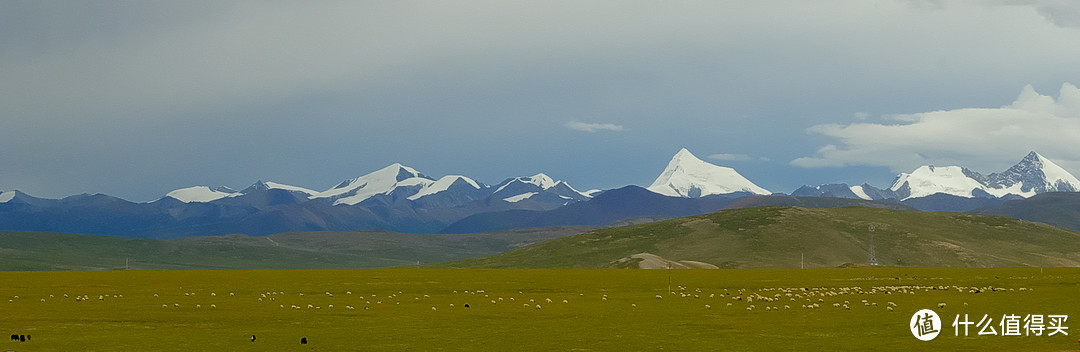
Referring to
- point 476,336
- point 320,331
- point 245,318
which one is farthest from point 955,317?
point 245,318

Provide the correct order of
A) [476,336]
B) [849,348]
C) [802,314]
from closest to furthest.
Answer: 1. [849,348]
2. [476,336]
3. [802,314]

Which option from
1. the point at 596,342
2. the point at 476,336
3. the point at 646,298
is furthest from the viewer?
the point at 646,298

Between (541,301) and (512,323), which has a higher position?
(541,301)

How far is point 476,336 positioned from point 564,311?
17000 mm

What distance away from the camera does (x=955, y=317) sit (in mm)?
49219

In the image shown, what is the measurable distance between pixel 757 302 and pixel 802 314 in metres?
11.6

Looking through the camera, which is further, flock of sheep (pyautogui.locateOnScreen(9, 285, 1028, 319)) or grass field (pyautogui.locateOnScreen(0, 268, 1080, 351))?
flock of sheep (pyautogui.locateOnScreen(9, 285, 1028, 319))

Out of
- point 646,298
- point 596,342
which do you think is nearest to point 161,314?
point 596,342

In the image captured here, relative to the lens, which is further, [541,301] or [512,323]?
[541,301]

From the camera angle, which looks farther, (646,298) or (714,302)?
(646,298)

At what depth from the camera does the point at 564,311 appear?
59375mm

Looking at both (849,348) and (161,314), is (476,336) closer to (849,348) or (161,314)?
(849,348)

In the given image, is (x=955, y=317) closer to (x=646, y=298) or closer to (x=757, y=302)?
(x=757, y=302)

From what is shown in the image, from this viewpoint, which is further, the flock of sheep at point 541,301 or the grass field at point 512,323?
the flock of sheep at point 541,301
